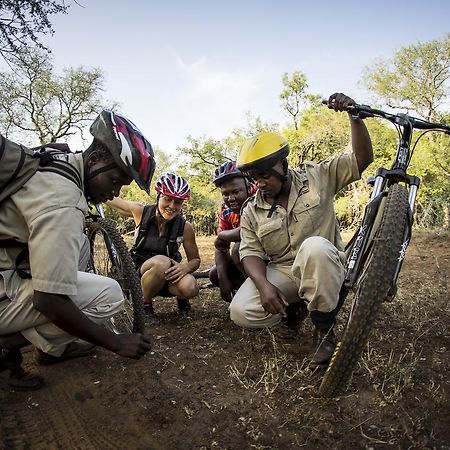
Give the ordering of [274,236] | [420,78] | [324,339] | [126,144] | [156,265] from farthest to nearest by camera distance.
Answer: [420,78] < [156,265] < [274,236] < [324,339] < [126,144]

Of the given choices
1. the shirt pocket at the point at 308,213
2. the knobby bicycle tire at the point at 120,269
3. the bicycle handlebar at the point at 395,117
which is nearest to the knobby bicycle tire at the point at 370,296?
the bicycle handlebar at the point at 395,117

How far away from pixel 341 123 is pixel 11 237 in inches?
833

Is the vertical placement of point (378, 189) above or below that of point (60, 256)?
above

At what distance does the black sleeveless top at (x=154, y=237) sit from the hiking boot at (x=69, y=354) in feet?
3.96

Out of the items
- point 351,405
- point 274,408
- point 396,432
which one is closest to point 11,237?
point 274,408

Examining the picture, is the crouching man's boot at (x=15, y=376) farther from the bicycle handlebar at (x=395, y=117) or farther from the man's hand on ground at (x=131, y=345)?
the bicycle handlebar at (x=395, y=117)

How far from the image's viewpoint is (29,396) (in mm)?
2469

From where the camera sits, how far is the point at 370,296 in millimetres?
2029

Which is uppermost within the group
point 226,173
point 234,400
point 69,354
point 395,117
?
point 395,117

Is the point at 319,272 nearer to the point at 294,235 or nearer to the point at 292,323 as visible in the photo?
the point at 294,235

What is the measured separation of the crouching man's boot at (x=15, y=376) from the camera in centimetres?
253

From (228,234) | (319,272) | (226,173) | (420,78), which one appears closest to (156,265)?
(228,234)

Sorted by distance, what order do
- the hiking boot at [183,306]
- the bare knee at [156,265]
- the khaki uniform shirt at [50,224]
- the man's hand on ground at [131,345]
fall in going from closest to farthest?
the khaki uniform shirt at [50,224] → the man's hand on ground at [131,345] → the bare knee at [156,265] → the hiking boot at [183,306]

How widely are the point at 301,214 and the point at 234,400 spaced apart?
1.40 meters
